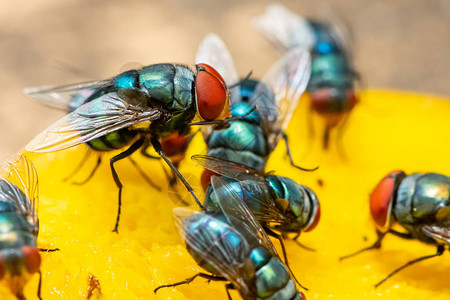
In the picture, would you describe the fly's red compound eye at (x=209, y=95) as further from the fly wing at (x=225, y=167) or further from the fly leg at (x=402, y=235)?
the fly leg at (x=402, y=235)

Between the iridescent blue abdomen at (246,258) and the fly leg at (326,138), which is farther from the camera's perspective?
the fly leg at (326,138)

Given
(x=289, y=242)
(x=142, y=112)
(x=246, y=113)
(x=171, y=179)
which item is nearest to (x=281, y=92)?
(x=246, y=113)

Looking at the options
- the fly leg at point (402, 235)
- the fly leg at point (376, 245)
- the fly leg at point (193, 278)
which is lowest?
the fly leg at point (193, 278)

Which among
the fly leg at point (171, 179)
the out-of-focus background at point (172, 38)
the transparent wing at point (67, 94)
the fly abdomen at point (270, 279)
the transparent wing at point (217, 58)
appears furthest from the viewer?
the out-of-focus background at point (172, 38)

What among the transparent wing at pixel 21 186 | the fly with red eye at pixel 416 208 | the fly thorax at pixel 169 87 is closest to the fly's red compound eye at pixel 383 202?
the fly with red eye at pixel 416 208

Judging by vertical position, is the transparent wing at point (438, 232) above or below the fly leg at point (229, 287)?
above

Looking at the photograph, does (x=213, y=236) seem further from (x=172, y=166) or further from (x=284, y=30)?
(x=284, y=30)

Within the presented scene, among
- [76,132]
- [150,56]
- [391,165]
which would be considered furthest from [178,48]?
[76,132]

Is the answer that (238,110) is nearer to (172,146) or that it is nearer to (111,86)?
(172,146)
